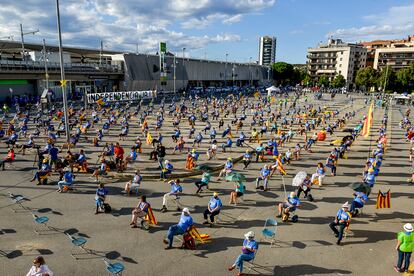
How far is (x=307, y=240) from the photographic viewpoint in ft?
32.4

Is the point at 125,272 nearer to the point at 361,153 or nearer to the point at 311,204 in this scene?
the point at 311,204

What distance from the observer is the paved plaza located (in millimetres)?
8375

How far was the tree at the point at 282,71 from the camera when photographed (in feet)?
421

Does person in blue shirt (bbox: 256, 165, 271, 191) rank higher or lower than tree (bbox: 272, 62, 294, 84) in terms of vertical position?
lower

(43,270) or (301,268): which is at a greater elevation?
(43,270)

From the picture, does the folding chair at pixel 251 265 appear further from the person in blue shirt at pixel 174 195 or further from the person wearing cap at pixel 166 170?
the person wearing cap at pixel 166 170

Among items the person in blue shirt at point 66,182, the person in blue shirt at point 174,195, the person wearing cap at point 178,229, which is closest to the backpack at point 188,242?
the person wearing cap at point 178,229

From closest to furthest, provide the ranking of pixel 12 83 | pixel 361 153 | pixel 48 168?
pixel 48 168 < pixel 361 153 < pixel 12 83

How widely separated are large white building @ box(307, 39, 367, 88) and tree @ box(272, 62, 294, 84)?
8610mm

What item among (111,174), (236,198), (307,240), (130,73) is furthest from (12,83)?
(307,240)

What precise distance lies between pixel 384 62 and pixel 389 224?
404ft

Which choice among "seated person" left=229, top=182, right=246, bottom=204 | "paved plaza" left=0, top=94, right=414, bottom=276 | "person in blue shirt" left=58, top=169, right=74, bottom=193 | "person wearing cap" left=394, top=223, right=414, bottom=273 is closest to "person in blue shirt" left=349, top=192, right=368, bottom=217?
"paved plaza" left=0, top=94, right=414, bottom=276

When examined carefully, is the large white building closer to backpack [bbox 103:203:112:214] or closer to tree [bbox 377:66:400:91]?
tree [bbox 377:66:400:91]

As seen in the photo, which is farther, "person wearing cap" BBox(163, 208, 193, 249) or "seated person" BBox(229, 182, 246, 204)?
"seated person" BBox(229, 182, 246, 204)
